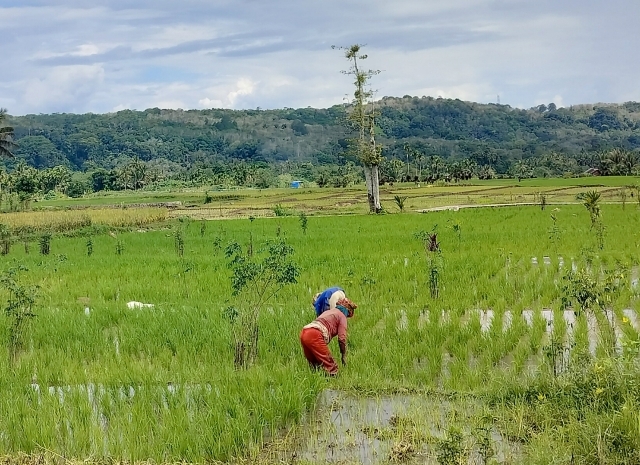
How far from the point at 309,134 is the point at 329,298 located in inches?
5701

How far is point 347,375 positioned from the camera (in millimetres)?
5297

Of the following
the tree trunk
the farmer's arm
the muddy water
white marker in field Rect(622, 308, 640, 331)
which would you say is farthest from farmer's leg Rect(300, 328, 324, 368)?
the tree trunk

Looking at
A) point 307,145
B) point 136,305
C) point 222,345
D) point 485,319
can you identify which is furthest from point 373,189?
point 307,145

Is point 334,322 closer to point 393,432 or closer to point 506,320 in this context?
point 393,432

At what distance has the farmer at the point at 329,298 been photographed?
18.9 ft

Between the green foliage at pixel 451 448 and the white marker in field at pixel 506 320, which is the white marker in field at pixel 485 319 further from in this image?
the green foliage at pixel 451 448

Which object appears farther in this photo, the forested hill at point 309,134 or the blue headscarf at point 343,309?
the forested hill at point 309,134

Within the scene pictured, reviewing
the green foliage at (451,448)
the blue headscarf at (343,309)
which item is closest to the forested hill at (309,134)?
the blue headscarf at (343,309)

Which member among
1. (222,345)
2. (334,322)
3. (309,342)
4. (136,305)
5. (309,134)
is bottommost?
(222,345)

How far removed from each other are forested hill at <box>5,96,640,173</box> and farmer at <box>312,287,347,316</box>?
268ft

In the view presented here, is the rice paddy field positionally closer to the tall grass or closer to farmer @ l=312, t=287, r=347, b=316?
the tall grass

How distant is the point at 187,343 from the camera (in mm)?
6387

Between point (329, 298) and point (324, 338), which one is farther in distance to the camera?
point (329, 298)

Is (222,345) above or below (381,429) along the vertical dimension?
above
